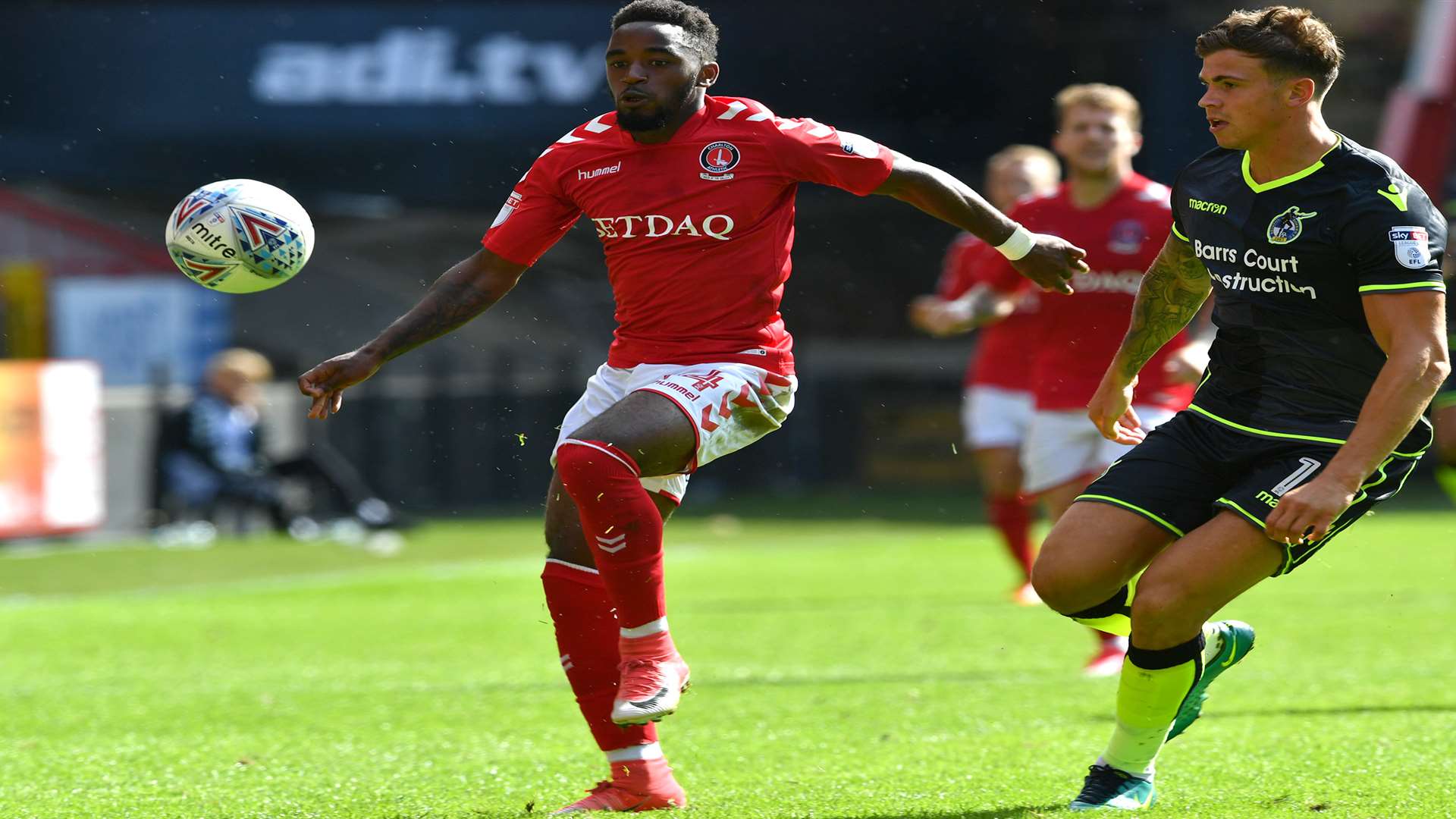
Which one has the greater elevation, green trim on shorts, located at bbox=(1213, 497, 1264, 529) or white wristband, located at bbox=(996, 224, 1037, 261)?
white wristband, located at bbox=(996, 224, 1037, 261)

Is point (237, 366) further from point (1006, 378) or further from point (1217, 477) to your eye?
point (1217, 477)

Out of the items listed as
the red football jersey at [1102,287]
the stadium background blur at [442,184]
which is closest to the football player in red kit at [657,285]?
the red football jersey at [1102,287]

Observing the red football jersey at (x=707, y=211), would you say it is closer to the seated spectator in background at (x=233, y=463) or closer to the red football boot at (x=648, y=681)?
the red football boot at (x=648, y=681)

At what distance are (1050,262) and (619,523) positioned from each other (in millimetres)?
1603

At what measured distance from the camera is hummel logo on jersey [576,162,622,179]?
16.6 feet

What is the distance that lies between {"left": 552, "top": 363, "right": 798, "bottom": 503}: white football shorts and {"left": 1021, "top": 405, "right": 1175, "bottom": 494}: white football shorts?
321 centimetres

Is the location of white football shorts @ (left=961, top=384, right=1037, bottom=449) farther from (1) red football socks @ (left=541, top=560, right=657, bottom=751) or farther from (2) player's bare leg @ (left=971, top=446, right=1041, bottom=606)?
(1) red football socks @ (left=541, top=560, right=657, bottom=751)

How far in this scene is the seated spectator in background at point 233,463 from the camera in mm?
15742

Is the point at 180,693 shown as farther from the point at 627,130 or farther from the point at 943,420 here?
the point at 943,420

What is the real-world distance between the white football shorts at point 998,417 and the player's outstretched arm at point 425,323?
18.8 ft

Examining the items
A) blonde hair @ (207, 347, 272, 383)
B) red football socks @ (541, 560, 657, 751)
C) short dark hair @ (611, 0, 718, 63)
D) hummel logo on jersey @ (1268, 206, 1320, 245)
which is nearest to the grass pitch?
red football socks @ (541, 560, 657, 751)

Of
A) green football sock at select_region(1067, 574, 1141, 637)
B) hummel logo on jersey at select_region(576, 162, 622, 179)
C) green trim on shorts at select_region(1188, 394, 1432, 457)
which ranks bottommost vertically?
green football sock at select_region(1067, 574, 1141, 637)

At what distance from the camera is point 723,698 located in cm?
733

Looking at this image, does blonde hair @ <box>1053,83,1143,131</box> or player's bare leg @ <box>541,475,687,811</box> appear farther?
blonde hair @ <box>1053,83,1143,131</box>
